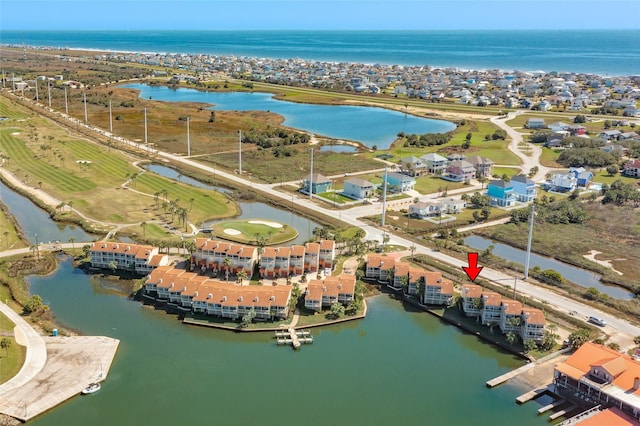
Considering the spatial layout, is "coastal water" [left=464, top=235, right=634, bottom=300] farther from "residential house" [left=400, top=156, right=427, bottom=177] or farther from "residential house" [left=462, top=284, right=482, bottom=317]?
"residential house" [left=400, top=156, right=427, bottom=177]

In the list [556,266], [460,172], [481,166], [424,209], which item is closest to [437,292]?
[556,266]

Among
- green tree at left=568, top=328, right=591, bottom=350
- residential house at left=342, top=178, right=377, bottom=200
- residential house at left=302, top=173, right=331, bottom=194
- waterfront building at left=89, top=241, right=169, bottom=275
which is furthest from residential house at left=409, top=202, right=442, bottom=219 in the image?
waterfront building at left=89, top=241, right=169, bottom=275

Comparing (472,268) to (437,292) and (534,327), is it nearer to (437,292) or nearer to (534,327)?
(437,292)

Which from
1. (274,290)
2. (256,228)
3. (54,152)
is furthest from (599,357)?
(54,152)

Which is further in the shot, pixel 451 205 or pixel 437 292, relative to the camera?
pixel 451 205

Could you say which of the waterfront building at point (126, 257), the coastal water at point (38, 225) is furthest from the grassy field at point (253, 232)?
the coastal water at point (38, 225)

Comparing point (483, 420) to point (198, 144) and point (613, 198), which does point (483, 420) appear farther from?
point (198, 144)

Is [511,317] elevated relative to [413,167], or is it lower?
lower
